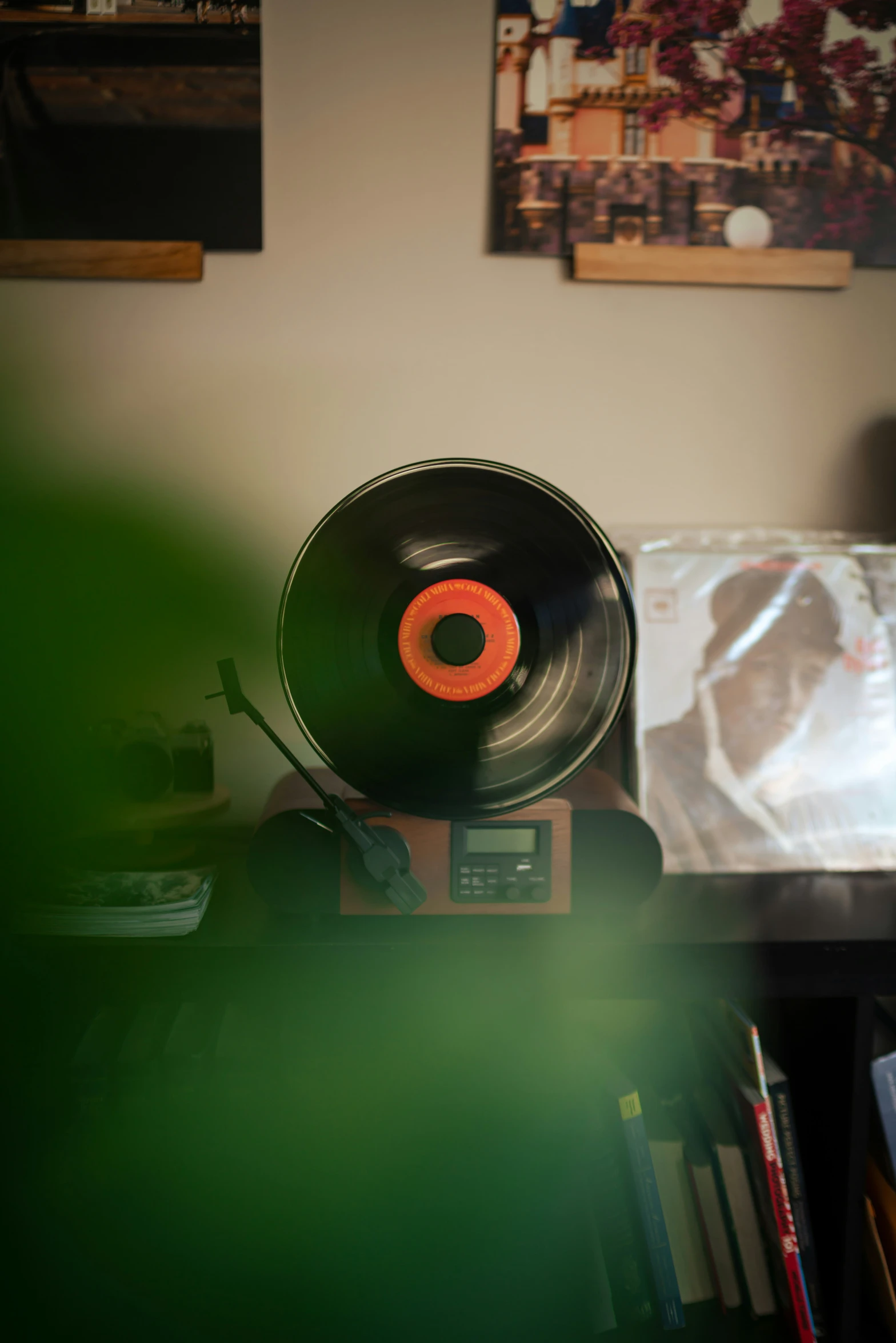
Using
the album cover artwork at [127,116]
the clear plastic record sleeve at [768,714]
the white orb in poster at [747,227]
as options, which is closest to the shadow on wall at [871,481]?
the clear plastic record sleeve at [768,714]

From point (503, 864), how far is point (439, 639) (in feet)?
0.78

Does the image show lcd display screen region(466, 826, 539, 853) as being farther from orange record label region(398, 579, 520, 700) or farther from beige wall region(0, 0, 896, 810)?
beige wall region(0, 0, 896, 810)

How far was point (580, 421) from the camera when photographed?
1217mm

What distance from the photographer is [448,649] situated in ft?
2.38

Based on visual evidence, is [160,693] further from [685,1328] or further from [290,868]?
[685,1328]

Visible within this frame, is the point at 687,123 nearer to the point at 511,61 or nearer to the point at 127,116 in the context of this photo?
the point at 511,61

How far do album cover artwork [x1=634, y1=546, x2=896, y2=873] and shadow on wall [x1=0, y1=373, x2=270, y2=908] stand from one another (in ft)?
2.94

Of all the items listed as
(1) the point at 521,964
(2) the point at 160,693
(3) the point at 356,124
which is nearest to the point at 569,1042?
(1) the point at 521,964

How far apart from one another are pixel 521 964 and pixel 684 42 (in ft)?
4.11

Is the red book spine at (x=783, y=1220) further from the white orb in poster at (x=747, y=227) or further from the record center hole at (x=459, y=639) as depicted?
the white orb in poster at (x=747, y=227)

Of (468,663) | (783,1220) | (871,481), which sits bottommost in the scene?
(783,1220)

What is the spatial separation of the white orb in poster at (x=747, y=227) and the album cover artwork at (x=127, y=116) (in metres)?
0.67

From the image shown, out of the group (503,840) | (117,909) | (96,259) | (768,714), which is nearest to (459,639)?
(503,840)

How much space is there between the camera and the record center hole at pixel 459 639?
723 millimetres
